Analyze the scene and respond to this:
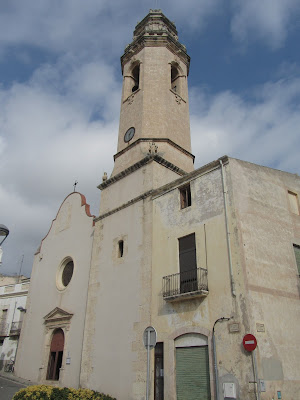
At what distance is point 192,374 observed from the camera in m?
11.2

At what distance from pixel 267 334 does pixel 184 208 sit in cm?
549

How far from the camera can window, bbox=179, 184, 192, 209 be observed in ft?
46.8

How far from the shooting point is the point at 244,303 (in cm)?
1048

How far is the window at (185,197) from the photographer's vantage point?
14258mm

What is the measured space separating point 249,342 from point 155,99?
14.3 m

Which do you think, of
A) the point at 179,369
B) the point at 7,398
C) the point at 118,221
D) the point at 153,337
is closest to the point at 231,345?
the point at 179,369

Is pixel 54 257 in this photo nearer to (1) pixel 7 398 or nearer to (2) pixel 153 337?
(1) pixel 7 398

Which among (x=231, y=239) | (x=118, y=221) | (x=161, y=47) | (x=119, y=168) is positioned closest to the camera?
(x=231, y=239)

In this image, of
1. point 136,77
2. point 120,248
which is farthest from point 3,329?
point 136,77

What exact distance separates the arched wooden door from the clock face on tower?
10.9 meters

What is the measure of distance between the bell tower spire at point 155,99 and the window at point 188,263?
5529 mm

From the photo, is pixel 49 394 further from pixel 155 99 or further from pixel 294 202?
pixel 155 99

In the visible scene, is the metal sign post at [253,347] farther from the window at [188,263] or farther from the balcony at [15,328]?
the balcony at [15,328]

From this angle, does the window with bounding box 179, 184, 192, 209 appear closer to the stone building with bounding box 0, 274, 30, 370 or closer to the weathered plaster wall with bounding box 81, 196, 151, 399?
the weathered plaster wall with bounding box 81, 196, 151, 399
